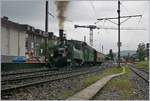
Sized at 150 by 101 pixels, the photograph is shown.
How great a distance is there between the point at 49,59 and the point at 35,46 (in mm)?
67324

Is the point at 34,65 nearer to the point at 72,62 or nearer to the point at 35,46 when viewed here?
the point at 72,62

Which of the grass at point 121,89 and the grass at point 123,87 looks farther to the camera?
the grass at point 123,87

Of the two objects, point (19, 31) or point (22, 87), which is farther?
point (19, 31)

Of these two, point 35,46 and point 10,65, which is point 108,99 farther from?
point 35,46

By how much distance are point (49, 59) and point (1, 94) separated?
24.5 metres

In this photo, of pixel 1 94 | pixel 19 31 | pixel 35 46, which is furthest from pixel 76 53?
pixel 35 46

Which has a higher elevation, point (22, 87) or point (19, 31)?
point (19, 31)

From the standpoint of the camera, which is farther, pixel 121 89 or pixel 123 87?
pixel 123 87

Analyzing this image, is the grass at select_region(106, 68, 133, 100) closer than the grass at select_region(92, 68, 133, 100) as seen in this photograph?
No

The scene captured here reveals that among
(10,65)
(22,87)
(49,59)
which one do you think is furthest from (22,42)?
(22,87)

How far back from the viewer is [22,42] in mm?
74625

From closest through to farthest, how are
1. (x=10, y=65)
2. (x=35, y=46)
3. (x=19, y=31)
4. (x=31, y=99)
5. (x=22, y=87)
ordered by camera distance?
1. (x=31, y=99)
2. (x=22, y=87)
3. (x=10, y=65)
4. (x=19, y=31)
5. (x=35, y=46)

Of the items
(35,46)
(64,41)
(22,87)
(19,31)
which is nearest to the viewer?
(22,87)

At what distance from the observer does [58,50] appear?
34.7m
